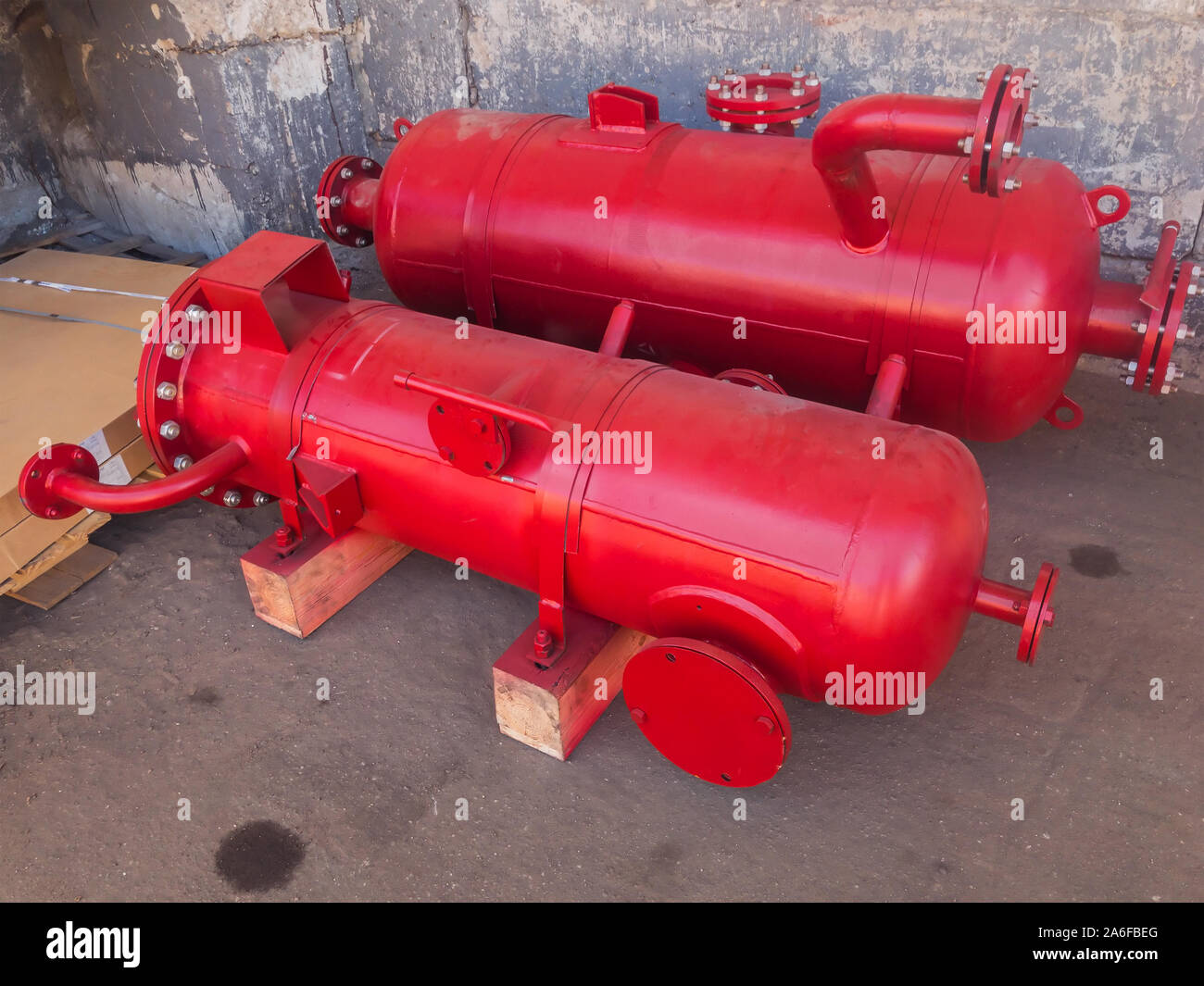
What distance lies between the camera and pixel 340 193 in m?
3.34

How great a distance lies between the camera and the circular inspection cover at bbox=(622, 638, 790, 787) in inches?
73.1

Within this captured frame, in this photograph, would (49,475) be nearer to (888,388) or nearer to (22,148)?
(888,388)

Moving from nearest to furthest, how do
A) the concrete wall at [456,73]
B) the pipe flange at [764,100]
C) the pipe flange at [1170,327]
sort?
the pipe flange at [1170,327] → the pipe flange at [764,100] → the concrete wall at [456,73]

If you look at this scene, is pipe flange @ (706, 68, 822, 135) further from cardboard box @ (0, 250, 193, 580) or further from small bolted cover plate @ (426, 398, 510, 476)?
cardboard box @ (0, 250, 193, 580)

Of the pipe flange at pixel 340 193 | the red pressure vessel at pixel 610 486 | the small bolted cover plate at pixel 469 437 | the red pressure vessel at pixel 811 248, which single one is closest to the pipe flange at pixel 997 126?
the red pressure vessel at pixel 811 248

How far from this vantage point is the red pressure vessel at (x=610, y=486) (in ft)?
5.95

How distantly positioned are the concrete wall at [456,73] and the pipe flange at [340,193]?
2.41 ft

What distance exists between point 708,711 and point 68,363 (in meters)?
2.47

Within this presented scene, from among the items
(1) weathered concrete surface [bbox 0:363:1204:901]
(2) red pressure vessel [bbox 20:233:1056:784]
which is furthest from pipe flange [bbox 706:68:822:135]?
(1) weathered concrete surface [bbox 0:363:1204:901]

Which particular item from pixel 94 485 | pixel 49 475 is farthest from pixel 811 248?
pixel 49 475

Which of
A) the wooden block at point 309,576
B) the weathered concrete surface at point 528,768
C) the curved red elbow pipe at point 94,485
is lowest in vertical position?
the weathered concrete surface at point 528,768

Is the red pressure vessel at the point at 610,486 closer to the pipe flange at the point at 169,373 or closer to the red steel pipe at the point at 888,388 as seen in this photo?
the pipe flange at the point at 169,373

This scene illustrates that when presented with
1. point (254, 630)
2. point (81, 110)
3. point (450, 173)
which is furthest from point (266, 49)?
point (254, 630)
